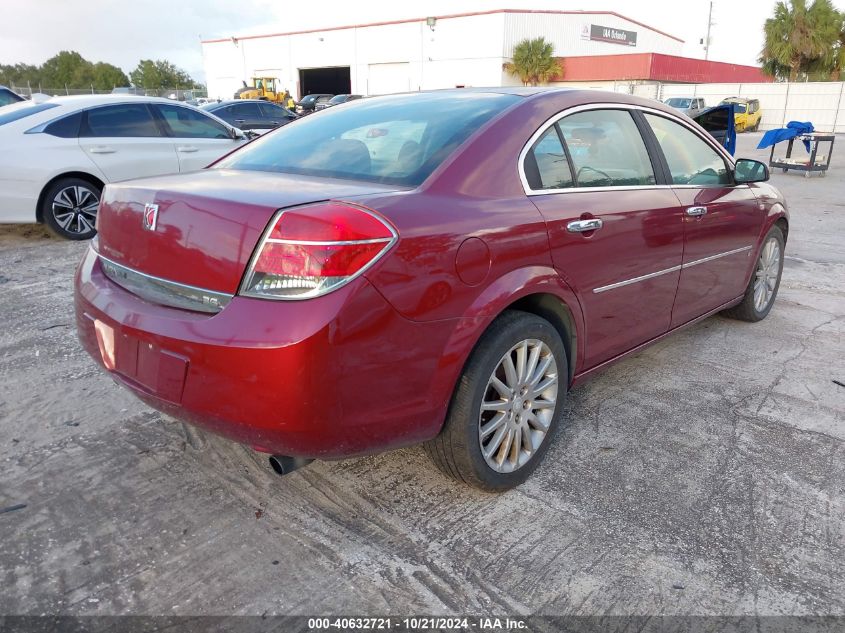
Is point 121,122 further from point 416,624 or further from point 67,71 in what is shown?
point 67,71

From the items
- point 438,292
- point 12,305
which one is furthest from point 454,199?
point 12,305

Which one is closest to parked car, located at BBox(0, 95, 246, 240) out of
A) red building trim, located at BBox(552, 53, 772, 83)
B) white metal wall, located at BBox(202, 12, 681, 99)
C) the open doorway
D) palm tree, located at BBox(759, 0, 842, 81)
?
white metal wall, located at BBox(202, 12, 681, 99)

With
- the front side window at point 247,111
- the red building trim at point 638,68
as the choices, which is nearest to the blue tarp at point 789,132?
the front side window at point 247,111

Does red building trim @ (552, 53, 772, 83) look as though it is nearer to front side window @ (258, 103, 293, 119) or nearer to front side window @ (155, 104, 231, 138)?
front side window @ (258, 103, 293, 119)

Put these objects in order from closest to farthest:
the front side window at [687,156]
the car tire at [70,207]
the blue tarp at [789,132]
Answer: the front side window at [687,156], the car tire at [70,207], the blue tarp at [789,132]

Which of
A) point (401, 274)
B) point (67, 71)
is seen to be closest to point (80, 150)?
point (401, 274)

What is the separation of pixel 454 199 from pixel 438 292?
1.27ft

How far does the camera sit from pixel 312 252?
6.72 feet

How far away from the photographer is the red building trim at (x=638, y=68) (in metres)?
43.0

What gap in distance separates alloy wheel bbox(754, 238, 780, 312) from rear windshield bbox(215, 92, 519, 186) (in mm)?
2722

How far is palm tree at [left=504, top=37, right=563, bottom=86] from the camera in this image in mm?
44500

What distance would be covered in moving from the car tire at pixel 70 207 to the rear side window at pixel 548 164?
575 centimetres

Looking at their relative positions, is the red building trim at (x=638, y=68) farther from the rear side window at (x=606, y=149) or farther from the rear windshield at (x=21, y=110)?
the rear side window at (x=606, y=149)

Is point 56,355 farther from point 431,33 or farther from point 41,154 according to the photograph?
point 431,33
